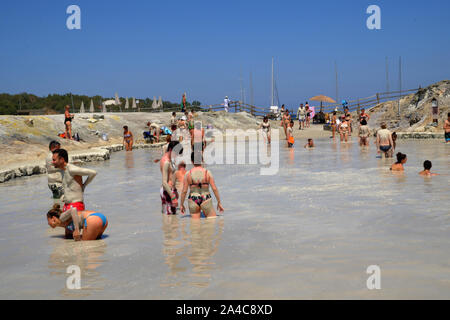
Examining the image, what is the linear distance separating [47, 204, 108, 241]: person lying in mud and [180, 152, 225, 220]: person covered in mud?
1475 millimetres

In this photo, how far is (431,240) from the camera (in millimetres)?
6602

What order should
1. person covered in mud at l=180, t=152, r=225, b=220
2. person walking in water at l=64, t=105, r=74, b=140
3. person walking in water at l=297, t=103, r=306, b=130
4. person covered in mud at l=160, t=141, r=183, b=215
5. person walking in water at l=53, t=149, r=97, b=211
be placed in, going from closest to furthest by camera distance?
person walking in water at l=53, t=149, r=97, b=211 < person covered in mud at l=180, t=152, r=225, b=220 < person covered in mud at l=160, t=141, r=183, b=215 < person walking in water at l=64, t=105, r=74, b=140 < person walking in water at l=297, t=103, r=306, b=130

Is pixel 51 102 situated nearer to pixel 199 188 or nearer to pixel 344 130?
pixel 344 130

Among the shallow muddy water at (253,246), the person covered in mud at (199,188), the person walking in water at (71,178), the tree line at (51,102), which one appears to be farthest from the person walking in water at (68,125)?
the tree line at (51,102)

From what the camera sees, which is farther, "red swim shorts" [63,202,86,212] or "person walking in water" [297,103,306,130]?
"person walking in water" [297,103,306,130]

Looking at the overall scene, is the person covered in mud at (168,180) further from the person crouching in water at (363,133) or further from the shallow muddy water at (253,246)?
the person crouching in water at (363,133)

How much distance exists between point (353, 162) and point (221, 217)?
9330mm

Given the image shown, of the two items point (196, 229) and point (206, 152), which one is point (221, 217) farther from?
point (206, 152)

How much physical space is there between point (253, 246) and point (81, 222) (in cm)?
236

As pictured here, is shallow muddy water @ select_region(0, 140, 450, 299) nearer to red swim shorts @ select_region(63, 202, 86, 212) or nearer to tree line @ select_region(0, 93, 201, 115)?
red swim shorts @ select_region(63, 202, 86, 212)

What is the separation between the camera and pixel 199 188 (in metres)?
7.87

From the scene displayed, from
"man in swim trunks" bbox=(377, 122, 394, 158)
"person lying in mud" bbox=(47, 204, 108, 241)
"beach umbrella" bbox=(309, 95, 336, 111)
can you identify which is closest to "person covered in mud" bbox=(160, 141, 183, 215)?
"person lying in mud" bbox=(47, 204, 108, 241)

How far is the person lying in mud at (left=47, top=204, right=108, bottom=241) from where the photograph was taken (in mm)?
6852

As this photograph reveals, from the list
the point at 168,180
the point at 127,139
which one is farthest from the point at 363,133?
the point at 168,180
